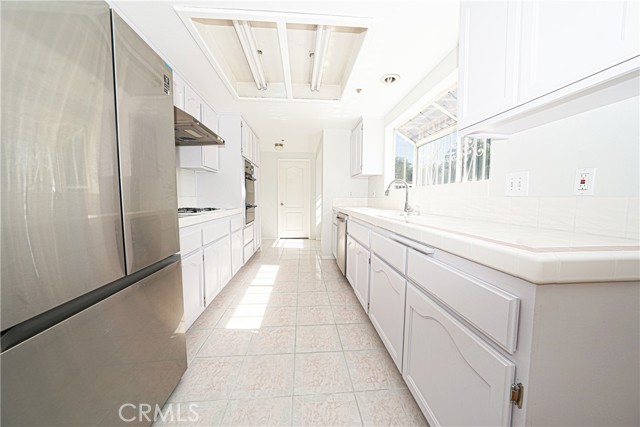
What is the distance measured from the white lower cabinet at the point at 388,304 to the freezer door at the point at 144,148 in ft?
4.01

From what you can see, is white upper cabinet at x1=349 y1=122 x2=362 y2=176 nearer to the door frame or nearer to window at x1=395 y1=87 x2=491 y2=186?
window at x1=395 y1=87 x2=491 y2=186

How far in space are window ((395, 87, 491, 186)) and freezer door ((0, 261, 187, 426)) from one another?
6.66 ft

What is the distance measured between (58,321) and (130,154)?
58 centimetres

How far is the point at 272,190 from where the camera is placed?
5953mm

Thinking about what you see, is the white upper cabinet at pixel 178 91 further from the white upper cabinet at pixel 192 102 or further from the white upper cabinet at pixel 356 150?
the white upper cabinet at pixel 356 150

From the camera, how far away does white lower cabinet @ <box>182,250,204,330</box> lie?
1.65 m

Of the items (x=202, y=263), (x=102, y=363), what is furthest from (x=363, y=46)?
(x=102, y=363)

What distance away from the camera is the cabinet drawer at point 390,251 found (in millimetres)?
1223

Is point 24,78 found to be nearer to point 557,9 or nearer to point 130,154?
point 130,154

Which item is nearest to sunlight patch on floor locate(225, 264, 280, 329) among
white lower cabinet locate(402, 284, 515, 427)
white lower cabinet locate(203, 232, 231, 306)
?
white lower cabinet locate(203, 232, 231, 306)

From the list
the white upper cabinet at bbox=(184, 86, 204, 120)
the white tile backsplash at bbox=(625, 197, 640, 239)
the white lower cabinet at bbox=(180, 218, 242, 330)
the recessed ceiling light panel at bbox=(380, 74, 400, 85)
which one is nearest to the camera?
the white tile backsplash at bbox=(625, 197, 640, 239)

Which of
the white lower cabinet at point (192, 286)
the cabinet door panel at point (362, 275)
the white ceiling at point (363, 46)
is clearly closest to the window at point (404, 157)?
the white ceiling at point (363, 46)

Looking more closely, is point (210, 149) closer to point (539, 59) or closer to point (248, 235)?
point (248, 235)

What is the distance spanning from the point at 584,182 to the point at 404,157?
2112 mm
